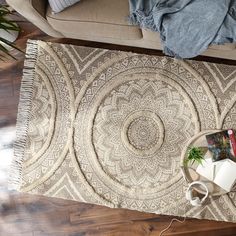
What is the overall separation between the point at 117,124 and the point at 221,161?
497mm

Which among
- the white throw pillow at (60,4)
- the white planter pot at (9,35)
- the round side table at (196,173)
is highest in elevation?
the white throw pillow at (60,4)

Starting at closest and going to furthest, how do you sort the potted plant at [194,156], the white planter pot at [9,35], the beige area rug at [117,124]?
the potted plant at [194,156], the beige area rug at [117,124], the white planter pot at [9,35]

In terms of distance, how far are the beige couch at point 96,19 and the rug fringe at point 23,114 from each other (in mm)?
305

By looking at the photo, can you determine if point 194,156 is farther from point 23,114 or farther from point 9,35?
point 9,35

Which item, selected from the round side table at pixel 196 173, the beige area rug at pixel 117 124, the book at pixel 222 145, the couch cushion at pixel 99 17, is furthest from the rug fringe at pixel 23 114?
the book at pixel 222 145

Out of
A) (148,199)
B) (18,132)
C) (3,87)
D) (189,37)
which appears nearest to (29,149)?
(18,132)

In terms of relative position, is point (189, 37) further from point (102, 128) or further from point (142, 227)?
point (142, 227)

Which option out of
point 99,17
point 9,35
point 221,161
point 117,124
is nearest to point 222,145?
point 221,161

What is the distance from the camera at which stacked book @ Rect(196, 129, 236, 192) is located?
5.40 feet

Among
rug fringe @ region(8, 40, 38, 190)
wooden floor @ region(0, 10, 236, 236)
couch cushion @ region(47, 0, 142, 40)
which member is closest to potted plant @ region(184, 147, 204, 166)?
wooden floor @ region(0, 10, 236, 236)

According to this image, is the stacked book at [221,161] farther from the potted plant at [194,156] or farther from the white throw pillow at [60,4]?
the white throw pillow at [60,4]

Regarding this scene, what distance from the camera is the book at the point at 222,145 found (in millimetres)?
1659

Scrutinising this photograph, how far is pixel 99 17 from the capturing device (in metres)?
1.56

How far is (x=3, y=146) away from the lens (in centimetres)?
191
